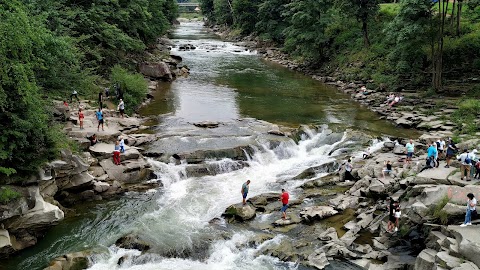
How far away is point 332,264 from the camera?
15.9m

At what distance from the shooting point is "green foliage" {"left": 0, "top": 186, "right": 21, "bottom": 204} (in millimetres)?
16109

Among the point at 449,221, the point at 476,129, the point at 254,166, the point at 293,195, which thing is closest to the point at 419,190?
the point at 449,221

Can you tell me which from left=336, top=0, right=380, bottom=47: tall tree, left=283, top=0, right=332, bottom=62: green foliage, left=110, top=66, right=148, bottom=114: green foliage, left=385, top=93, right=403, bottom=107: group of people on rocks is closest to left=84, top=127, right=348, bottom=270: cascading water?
left=385, top=93, right=403, bottom=107: group of people on rocks

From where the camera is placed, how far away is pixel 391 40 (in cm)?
4172

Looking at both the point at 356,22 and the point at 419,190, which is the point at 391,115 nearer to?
the point at 419,190

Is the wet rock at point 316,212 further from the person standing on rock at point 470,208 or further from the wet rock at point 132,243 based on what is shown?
the wet rock at point 132,243

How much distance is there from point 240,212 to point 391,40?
2986cm

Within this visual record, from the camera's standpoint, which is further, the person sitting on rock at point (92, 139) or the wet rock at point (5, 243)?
the person sitting on rock at point (92, 139)

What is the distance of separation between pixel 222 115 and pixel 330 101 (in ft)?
40.2

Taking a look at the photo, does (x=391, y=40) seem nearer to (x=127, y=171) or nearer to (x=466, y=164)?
(x=466, y=164)

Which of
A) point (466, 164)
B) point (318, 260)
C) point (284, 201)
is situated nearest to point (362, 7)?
point (466, 164)

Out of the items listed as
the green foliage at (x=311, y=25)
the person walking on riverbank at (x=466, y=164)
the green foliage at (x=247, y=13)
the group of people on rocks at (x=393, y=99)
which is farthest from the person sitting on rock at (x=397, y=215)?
the green foliage at (x=247, y=13)

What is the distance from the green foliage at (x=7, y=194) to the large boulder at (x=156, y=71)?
107ft

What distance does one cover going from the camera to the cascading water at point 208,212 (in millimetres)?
16484
